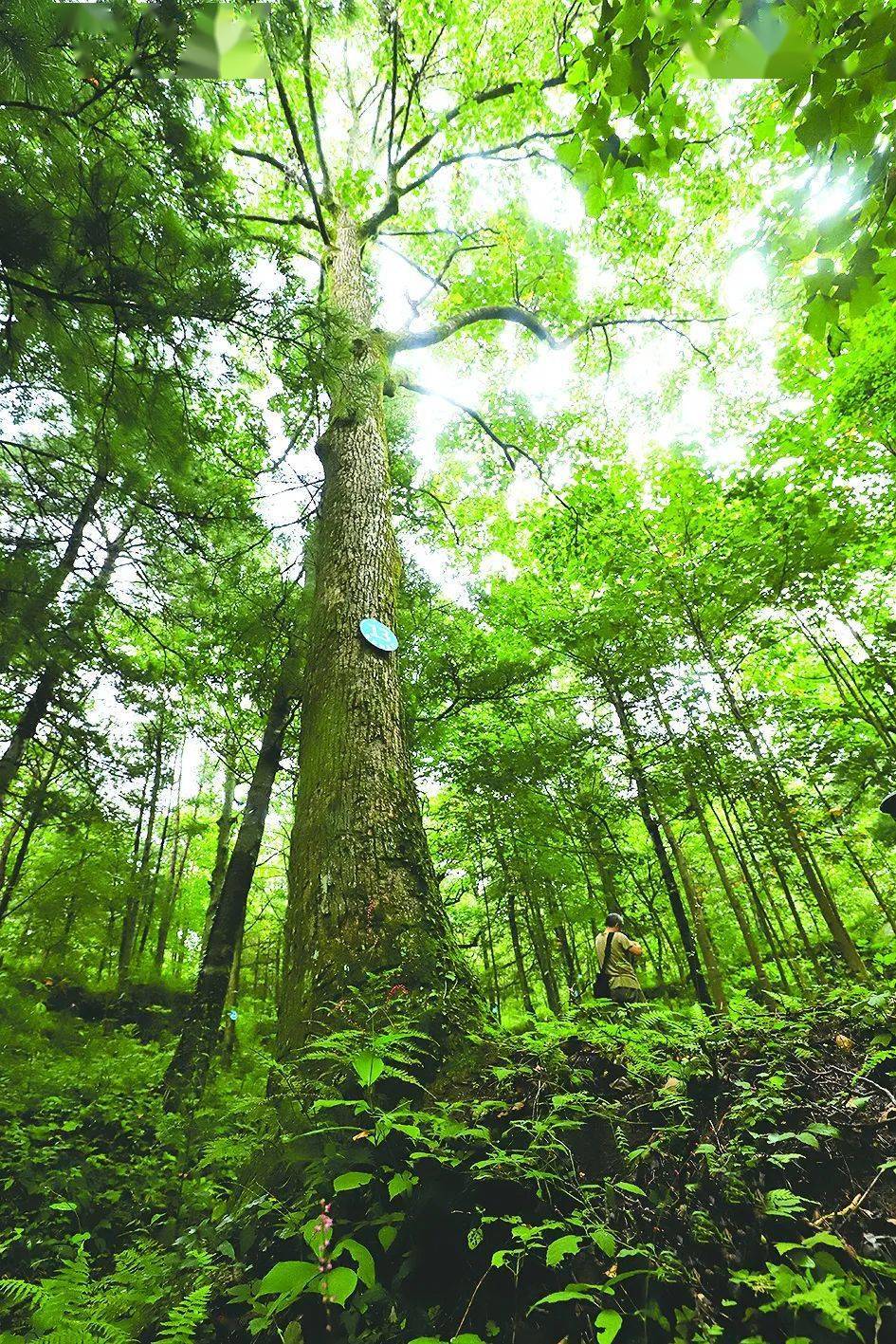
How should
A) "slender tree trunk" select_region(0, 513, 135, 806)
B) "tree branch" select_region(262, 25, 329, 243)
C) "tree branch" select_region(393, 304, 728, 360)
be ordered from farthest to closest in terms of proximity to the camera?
1. "tree branch" select_region(393, 304, 728, 360)
2. "slender tree trunk" select_region(0, 513, 135, 806)
3. "tree branch" select_region(262, 25, 329, 243)

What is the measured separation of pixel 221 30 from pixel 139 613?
410cm

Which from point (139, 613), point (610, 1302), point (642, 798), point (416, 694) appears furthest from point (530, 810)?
point (610, 1302)

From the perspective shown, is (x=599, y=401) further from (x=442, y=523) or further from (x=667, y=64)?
(x=667, y=64)

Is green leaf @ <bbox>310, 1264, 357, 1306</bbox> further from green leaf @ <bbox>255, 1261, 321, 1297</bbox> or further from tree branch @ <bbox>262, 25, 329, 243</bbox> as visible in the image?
tree branch @ <bbox>262, 25, 329, 243</bbox>

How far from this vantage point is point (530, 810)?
6.33 m

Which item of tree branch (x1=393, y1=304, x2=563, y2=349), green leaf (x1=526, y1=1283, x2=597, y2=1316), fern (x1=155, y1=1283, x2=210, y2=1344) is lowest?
fern (x1=155, y1=1283, x2=210, y2=1344)

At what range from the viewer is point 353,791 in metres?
2.59

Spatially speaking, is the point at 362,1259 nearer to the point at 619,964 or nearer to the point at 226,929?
the point at 619,964

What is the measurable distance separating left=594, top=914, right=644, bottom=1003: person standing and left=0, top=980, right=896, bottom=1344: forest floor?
3.03m

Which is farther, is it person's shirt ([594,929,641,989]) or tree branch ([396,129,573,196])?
tree branch ([396,129,573,196])

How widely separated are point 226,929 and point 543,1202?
552 cm

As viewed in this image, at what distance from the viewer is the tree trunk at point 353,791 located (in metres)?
2.13

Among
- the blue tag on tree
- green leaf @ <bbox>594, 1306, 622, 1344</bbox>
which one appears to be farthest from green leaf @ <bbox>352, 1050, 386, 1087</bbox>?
the blue tag on tree

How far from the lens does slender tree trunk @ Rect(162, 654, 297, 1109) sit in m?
4.88
